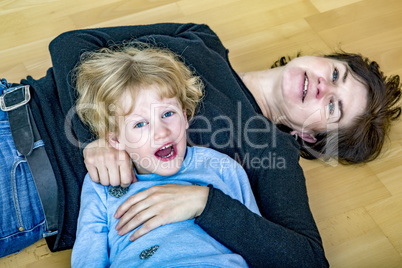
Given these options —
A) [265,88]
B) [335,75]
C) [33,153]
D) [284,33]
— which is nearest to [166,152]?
[33,153]

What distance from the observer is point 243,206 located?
0.98 meters

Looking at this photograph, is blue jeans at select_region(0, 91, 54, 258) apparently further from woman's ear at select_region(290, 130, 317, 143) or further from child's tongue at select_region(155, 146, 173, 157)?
woman's ear at select_region(290, 130, 317, 143)

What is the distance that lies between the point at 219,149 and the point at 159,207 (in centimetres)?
31

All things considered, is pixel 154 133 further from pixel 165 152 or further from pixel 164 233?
pixel 164 233

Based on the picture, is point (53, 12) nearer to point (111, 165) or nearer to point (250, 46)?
point (250, 46)

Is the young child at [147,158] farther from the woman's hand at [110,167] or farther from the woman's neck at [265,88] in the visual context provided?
the woman's neck at [265,88]

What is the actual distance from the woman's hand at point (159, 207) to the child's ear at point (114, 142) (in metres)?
0.15

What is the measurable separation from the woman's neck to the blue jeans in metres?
0.70

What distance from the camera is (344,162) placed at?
1389 millimetres

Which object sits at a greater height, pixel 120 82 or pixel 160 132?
pixel 120 82

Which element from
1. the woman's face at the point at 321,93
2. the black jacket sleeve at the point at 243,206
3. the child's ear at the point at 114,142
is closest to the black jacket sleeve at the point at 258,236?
the black jacket sleeve at the point at 243,206

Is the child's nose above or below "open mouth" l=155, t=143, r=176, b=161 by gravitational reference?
above

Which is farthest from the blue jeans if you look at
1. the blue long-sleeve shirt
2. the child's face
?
the child's face

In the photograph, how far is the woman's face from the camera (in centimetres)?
124
